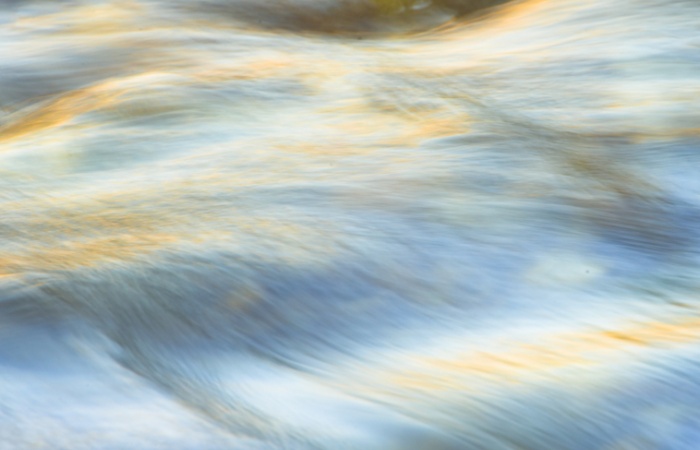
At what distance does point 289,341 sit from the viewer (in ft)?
6.77

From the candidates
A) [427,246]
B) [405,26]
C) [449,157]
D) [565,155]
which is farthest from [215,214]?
[405,26]

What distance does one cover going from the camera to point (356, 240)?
A: 96.4 inches

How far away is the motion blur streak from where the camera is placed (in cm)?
181

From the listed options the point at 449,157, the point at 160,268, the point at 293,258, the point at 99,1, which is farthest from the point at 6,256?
the point at 99,1

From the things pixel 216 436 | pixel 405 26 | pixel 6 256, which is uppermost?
pixel 405 26

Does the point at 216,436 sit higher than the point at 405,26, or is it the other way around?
the point at 405,26

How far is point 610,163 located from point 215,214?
1048mm

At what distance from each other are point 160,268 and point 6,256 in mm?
338

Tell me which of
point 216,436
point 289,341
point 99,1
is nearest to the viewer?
point 216,436

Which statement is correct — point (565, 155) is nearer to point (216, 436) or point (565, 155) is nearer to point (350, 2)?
point (216, 436)

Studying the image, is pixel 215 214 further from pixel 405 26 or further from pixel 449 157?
pixel 405 26

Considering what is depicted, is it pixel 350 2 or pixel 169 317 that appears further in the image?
pixel 350 2

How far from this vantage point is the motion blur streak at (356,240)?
1.81 meters

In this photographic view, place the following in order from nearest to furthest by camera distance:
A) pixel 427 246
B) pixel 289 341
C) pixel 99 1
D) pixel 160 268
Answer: pixel 289 341, pixel 160 268, pixel 427 246, pixel 99 1
